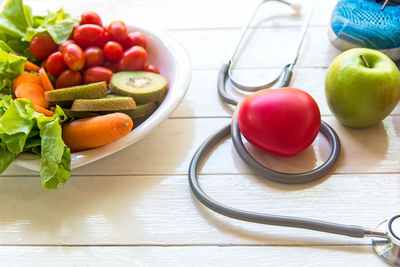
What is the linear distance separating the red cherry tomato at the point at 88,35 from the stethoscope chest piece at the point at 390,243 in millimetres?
633

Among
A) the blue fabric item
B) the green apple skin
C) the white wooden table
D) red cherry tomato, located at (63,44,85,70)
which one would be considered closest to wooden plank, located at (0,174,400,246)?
the white wooden table

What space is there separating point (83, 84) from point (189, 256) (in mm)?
418

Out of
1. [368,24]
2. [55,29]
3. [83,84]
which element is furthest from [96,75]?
[368,24]

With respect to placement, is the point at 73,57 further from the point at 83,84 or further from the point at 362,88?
the point at 362,88

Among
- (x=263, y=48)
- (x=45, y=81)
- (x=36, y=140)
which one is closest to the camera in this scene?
(x=36, y=140)

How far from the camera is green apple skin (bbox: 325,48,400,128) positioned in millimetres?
745

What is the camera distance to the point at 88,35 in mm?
883

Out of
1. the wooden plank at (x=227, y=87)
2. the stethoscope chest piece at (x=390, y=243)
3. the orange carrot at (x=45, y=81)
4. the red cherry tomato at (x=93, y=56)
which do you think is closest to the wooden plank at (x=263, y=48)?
the wooden plank at (x=227, y=87)

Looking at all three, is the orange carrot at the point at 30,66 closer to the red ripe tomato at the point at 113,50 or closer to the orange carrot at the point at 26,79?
the orange carrot at the point at 26,79

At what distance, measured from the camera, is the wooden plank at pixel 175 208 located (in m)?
0.67

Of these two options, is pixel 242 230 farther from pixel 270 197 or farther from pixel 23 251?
pixel 23 251

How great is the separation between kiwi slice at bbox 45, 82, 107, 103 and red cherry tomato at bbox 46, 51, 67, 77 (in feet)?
→ 0.31

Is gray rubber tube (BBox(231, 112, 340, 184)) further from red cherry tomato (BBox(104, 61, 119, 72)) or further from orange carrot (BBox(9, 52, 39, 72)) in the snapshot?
orange carrot (BBox(9, 52, 39, 72))

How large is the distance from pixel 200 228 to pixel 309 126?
25cm
